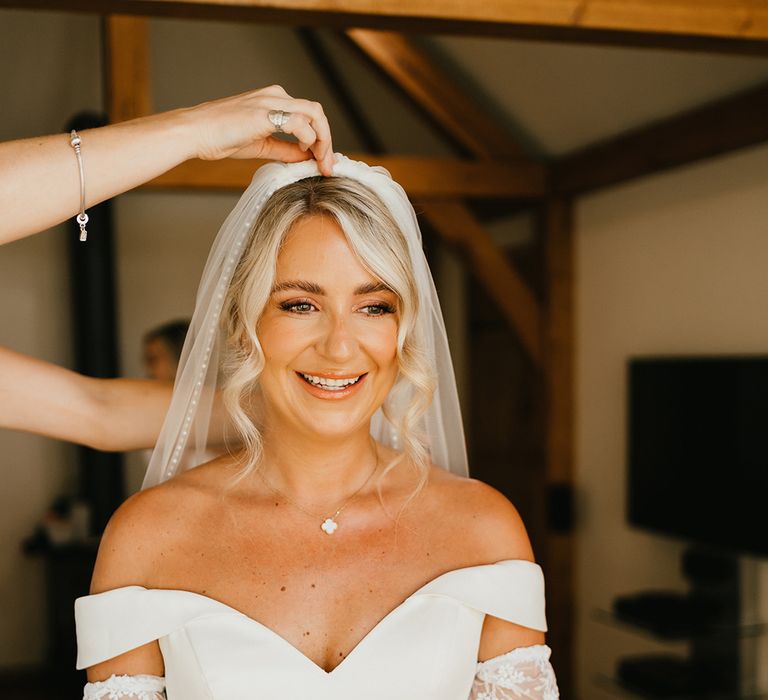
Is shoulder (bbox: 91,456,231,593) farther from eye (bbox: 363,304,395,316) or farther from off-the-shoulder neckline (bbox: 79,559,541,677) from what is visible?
eye (bbox: 363,304,395,316)

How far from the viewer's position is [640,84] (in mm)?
4066

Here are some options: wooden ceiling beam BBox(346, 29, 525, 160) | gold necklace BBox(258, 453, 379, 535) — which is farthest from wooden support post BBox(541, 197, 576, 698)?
gold necklace BBox(258, 453, 379, 535)

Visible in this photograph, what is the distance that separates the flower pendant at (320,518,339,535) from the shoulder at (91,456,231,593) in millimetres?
206

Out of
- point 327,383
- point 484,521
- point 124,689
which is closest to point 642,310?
point 484,521

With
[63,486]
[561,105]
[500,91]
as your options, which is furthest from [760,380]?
[63,486]

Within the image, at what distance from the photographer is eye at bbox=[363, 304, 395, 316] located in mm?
1707

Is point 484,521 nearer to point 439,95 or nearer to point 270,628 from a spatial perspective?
point 270,628

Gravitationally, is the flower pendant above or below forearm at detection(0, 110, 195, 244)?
below

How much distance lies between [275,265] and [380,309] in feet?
0.66

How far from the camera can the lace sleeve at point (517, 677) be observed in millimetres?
1714

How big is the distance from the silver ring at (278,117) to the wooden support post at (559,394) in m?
3.59

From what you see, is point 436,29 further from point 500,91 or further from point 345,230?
point 500,91

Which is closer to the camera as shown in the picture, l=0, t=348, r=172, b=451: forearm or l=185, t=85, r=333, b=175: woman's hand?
l=185, t=85, r=333, b=175: woman's hand

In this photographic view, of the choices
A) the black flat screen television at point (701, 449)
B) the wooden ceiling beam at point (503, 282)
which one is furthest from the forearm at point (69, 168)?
the wooden ceiling beam at point (503, 282)
